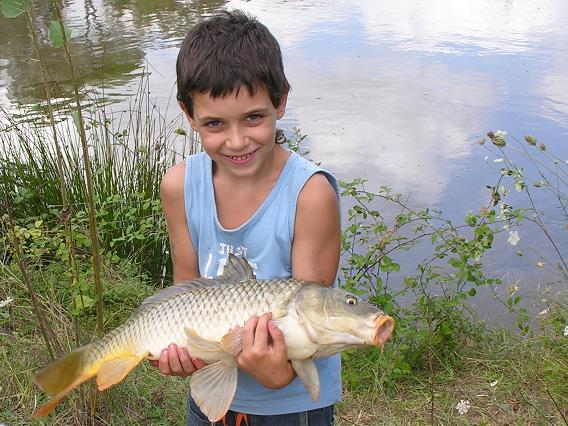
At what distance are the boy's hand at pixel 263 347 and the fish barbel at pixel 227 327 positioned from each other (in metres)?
0.02

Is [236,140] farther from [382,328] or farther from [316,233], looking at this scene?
[382,328]

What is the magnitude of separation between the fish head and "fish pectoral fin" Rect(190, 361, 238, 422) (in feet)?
0.72

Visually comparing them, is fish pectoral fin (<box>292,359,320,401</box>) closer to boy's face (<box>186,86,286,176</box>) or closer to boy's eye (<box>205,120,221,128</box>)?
boy's face (<box>186,86,286,176</box>)

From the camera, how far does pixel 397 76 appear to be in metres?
6.96

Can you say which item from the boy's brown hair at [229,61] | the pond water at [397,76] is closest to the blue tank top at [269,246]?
the boy's brown hair at [229,61]

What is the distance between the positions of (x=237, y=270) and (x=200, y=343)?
182 mm

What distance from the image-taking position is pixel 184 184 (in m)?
1.84

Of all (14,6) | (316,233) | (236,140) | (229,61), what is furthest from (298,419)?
(14,6)

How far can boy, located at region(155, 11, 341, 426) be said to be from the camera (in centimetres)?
170

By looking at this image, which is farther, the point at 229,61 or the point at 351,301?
the point at 229,61

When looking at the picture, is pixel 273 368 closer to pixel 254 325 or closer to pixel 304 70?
pixel 254 325

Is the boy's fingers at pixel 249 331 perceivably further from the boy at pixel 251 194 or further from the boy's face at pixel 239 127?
the boy's face at pixel 239 127

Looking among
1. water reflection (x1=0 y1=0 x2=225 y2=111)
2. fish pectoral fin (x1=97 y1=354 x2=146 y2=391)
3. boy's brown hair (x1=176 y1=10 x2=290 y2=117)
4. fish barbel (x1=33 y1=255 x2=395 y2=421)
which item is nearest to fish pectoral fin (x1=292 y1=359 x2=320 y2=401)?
fish barbel (x1=33 y1=255 x2=395 y2=421)

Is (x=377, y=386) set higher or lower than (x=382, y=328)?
lower
